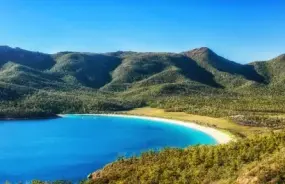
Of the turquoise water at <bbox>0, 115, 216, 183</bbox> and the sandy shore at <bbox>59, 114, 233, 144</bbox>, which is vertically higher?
the sandy shore at <bbox>59, 114, 233, 144</bbox>

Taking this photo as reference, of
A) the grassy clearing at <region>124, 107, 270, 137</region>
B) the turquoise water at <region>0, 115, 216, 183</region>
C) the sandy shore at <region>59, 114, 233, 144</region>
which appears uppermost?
the grassy clearing at <region>124, 107, 270, 137</region>

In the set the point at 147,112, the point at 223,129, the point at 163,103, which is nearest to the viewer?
the point at 223,129

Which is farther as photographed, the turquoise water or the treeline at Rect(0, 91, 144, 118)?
the treeline at Rect(0, 91, 144, 118)

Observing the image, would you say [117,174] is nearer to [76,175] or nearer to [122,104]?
[76,175]

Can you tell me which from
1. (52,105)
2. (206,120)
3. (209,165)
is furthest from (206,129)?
(52,105)

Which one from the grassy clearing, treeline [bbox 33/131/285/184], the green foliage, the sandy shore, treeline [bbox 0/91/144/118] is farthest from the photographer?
treeline [bbox 0/91/144/118]

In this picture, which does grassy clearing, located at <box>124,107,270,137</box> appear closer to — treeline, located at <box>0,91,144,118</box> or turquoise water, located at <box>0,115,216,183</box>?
turquoise water, located at <box>0,115,216,183</box>

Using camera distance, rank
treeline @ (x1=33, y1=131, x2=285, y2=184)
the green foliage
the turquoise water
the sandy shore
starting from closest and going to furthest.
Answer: treeline @ (x1=33, y1=131, x2=285, y2=184) < the green foliage < the turquoise water < the sandy shore

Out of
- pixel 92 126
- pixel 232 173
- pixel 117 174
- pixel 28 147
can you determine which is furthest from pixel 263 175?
pixel 92 126

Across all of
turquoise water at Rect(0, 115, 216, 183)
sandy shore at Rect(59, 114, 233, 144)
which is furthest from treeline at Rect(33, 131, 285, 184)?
sandy shore at Rect(59, 114, 233, 144)
